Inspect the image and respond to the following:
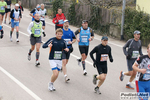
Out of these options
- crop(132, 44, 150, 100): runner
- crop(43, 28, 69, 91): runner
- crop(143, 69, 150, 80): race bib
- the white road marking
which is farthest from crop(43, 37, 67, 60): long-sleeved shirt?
crop(143, 69, 150, 80): race bib

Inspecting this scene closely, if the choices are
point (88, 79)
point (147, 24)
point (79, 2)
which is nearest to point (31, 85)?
point (88, 79)

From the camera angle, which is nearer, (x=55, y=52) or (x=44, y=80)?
(x=55, y=52)

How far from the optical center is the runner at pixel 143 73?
21.1ft

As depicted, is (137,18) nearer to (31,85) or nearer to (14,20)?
(14,20)

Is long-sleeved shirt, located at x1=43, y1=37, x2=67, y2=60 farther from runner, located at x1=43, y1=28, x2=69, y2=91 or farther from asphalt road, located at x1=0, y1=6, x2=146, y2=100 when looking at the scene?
asphalt road, located at x1=0, y1=6, x2=146, y2=100

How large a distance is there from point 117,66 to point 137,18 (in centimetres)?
528

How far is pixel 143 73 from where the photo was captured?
6.40 m

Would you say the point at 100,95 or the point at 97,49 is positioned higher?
the point at 97,49


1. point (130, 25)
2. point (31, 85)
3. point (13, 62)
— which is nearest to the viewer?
point (31, 85)

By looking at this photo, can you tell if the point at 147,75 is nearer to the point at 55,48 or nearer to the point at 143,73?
the point at 143,73

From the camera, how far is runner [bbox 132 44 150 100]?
6434 millimetres

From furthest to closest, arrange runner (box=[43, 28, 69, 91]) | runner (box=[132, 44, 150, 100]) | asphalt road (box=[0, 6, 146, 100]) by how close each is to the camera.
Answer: runner (box=[43, 28, 69, 91])
asphalt road (box=[0, 6, 146, 100])
runner (box=[132, 44, 150, 100])

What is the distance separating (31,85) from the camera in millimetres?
8820

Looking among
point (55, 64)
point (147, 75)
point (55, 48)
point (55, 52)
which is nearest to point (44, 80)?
point (55, 64)
